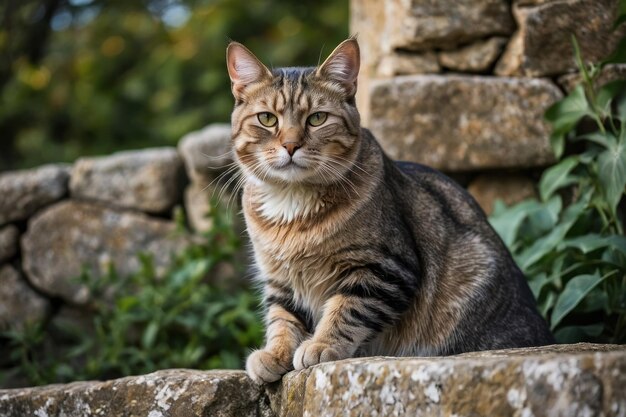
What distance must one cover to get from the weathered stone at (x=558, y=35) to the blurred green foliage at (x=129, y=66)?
333 centimetres

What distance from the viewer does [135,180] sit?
528 cm

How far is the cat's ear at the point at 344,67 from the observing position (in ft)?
10.3

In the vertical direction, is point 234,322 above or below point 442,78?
below

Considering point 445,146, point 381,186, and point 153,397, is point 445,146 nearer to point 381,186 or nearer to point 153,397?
point 381,186

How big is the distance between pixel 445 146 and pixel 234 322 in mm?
1780

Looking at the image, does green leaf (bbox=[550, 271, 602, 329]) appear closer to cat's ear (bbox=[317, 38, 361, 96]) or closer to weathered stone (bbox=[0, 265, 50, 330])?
cat's ear (bbox=[317, 38, 361, 96])

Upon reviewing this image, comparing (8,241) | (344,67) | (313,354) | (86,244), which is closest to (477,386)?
(313,354)

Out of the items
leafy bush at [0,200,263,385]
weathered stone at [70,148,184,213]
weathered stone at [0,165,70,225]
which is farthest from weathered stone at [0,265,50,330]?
weathered stone at [70,148,184,213]

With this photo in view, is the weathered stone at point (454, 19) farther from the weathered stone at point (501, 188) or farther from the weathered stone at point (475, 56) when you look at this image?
the weathered stone at point (501, 188)

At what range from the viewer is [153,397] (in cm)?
277

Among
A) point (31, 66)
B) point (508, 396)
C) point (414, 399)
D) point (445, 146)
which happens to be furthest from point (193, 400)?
point (31, 66)

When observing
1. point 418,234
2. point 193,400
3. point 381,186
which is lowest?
point 193,400

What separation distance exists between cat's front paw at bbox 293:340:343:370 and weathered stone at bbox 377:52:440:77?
213cm

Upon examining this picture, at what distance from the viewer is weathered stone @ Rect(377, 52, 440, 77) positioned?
4.42 meters
